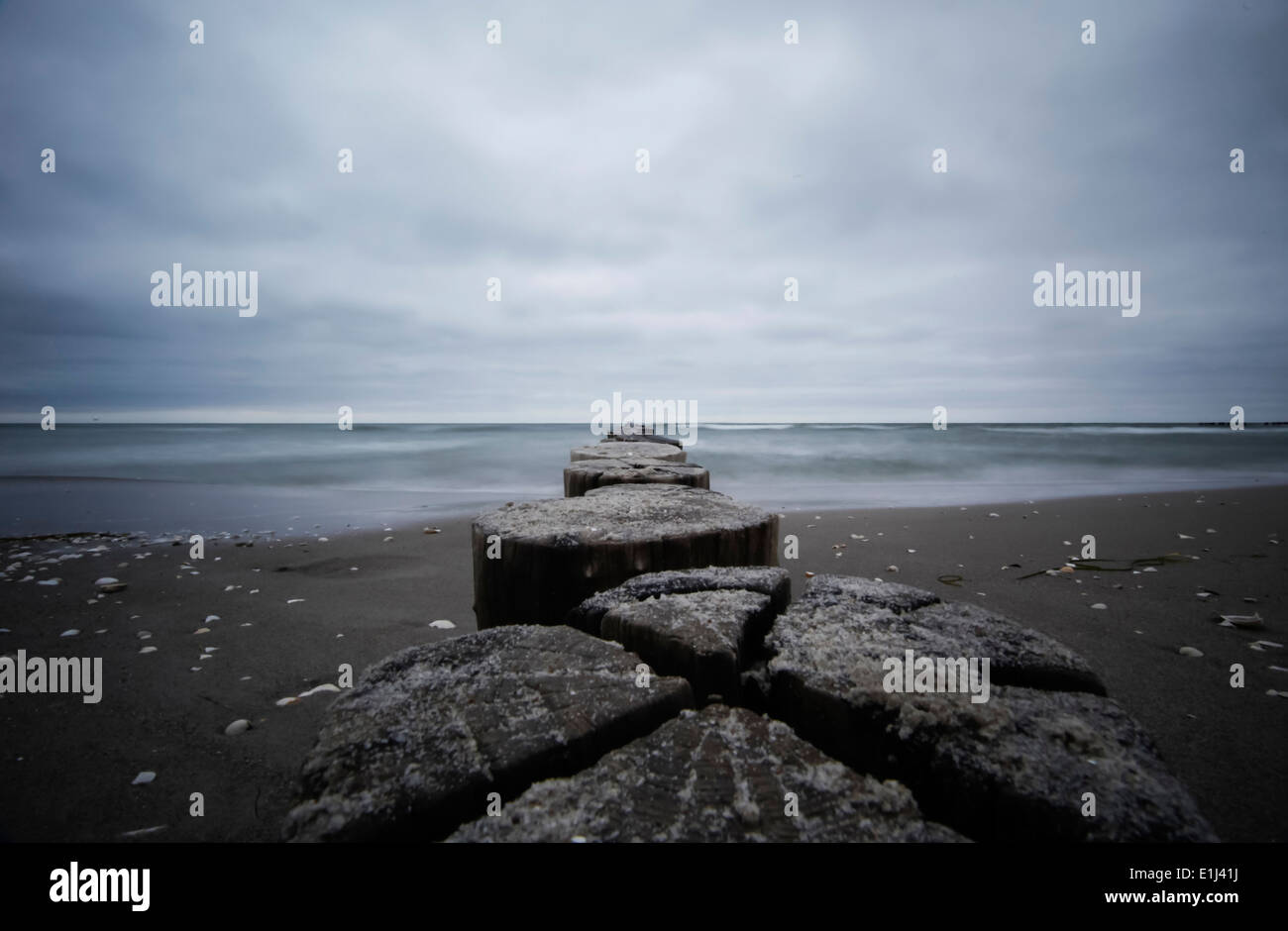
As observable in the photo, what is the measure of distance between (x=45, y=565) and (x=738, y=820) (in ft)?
22.6

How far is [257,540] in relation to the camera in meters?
6.11

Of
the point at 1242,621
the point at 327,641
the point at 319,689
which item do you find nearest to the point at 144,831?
the point at 319,689

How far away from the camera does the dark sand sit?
1862 millimetres

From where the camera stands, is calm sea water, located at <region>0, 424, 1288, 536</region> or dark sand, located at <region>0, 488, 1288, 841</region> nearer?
dark sand, located at <region>0, 488, 1288, 841</region>

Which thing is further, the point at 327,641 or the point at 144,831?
the point at 327,641

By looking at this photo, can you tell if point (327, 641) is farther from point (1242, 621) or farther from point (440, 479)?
point (440, 479)

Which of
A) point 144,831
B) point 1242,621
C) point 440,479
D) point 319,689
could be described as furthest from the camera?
point 440,479

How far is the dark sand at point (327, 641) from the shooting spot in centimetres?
186

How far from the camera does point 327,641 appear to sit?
10.4 feet

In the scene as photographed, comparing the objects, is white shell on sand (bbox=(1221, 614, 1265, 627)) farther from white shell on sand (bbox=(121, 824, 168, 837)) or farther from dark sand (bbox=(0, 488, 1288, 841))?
white shell on sand (bbox=(121, 824, 168, 837))

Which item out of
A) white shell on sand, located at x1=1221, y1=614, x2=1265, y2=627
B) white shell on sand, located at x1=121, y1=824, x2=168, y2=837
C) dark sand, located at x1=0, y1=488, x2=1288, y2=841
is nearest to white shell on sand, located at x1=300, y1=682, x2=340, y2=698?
dark sand, located at x1=0, y1=488, x2=1288, y2=841

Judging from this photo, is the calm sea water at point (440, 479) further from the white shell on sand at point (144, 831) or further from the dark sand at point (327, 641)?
the white shell on sand at point (144, 831)

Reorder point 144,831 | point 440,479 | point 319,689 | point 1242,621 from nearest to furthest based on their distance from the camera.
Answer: point 144,831, point 319,689, point 1242,621, point 440,479
